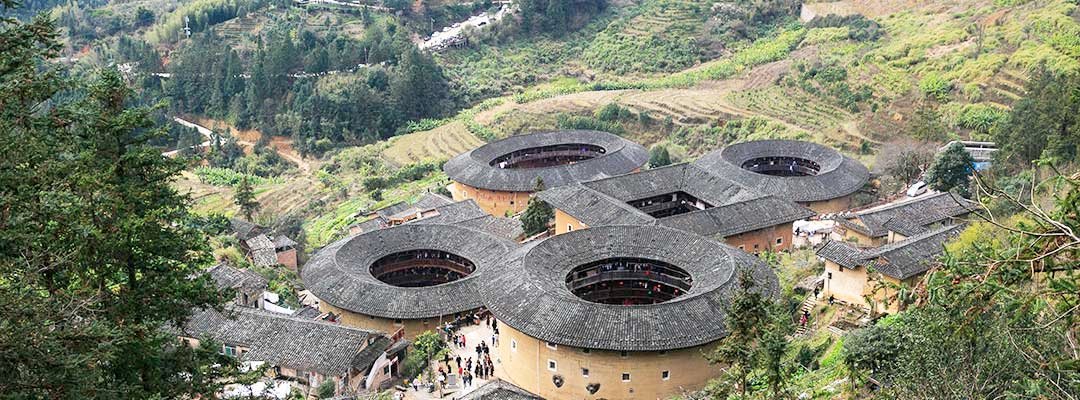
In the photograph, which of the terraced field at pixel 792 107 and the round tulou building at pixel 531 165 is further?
the terraced field at pixel 792 107

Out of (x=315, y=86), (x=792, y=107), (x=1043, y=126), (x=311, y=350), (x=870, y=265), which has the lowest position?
(x=315, y=86)

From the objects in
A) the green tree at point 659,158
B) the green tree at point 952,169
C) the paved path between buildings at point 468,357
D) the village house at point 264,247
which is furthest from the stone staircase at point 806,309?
the village house at point 264,247

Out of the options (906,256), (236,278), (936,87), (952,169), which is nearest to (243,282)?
(236,278)

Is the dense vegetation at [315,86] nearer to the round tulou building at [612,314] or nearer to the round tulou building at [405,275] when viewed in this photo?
the round tulou building at [405,275]

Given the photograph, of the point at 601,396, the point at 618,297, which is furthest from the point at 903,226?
the point at 601,396

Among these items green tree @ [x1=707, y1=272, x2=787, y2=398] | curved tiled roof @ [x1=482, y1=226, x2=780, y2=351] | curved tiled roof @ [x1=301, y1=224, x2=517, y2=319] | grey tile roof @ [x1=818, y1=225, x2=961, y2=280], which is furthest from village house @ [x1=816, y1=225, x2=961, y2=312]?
curved tiled roof @ [x1=301, y1=224, x2=517, y2=319]

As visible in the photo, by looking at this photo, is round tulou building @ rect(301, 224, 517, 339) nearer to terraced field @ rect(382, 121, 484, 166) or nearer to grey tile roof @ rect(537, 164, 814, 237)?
grey tile roof @ rect(537, 164, 814, 237)

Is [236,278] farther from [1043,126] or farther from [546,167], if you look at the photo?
[1043,126]


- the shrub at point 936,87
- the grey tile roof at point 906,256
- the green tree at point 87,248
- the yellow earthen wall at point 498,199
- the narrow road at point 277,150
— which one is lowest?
the narrow road at point 277,150
